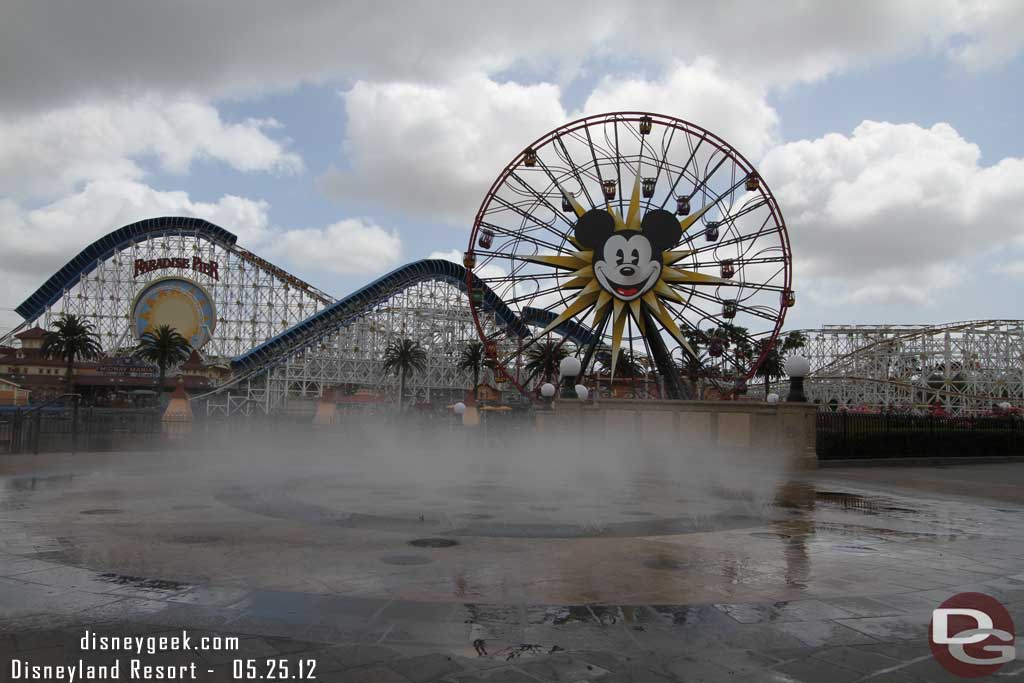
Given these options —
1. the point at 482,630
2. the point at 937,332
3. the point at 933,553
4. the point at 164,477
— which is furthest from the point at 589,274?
the point at 937,332

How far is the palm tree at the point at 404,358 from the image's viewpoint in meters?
65.9

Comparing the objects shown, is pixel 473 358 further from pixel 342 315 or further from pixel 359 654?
pixel 359 654

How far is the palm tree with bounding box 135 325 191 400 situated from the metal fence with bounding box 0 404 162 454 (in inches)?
1248

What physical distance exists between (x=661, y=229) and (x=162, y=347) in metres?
46.1

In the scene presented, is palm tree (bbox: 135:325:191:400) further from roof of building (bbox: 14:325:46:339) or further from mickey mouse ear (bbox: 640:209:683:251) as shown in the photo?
mickey mouse ear (bbox: 640:209:683:251)

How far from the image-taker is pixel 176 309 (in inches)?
2832

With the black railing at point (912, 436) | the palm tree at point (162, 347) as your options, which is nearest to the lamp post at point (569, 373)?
the black railing at point (912, 436)

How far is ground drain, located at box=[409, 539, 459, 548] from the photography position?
945cm

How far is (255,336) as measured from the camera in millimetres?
72125

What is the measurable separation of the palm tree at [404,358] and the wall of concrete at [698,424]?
38.0 meters

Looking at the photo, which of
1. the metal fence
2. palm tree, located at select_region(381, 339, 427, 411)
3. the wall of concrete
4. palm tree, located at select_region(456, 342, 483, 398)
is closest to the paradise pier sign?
palm tree, located at select_region(381, 339, 427, 411)

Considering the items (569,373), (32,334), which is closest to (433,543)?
(569,373)

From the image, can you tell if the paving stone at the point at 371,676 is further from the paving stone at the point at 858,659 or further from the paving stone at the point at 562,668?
the paving stone at the point at 858,659

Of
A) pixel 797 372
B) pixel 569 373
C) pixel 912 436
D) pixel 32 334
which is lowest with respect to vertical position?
pixel 912 436
